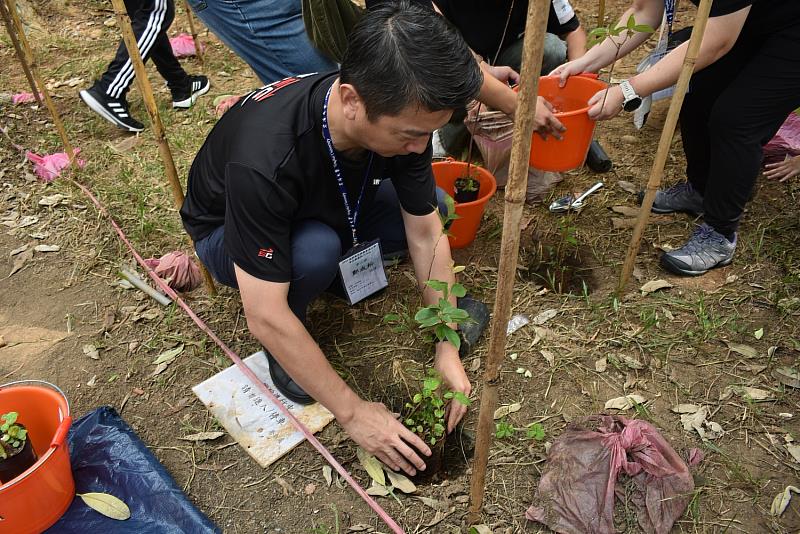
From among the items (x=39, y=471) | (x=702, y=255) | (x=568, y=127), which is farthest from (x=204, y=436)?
(x=702, y=255)

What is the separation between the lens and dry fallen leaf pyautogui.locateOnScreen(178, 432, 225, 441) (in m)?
1.97

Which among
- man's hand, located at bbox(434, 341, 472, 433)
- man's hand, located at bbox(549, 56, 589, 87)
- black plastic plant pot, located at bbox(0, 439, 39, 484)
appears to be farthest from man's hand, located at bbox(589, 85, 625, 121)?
black plastic plant pot, located at bbox(0, 439, 39, 484)

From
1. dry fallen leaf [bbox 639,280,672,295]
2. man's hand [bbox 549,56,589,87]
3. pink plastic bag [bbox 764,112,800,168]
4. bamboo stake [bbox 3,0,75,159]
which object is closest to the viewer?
dry fallen leaf [bbox 639,280,672,295]

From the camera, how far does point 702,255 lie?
2471 mm

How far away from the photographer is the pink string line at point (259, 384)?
1718mm

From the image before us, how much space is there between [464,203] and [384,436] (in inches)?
43.1

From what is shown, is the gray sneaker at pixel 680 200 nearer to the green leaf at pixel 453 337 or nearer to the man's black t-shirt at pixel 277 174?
the man's black t-shirt at pixel 277 174

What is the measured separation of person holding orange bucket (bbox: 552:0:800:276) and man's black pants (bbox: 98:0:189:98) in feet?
8.32

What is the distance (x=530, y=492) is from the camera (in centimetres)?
178

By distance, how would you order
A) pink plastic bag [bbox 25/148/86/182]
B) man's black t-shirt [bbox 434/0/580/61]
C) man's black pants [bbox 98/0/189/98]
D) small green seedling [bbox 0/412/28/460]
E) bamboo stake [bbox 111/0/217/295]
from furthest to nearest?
man's black pants [bbox 98/0/189/98] < pink plastic bag [bbox 25/148/86/182] < man's black t-shirt [bbox 434/0/580/61] < bamboo stake [bbox 111/0/217/295] < small green seedling [bbox 0/412/28/460]

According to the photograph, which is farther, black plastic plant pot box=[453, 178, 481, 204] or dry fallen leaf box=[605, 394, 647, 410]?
black plastic plant pot box=[453, 178, 481, 204]

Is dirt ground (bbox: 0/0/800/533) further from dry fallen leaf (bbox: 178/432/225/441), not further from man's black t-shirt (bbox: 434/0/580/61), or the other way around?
man's black t-shirt (bbox: 434/0/580/61)

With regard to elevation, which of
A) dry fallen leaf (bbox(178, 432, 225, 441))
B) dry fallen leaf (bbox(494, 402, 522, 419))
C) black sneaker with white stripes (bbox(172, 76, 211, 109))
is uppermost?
black sneaker with white stripes (bbox(172, 76, 211, 109))

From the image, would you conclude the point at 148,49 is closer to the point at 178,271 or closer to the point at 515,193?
the point at 178,271
